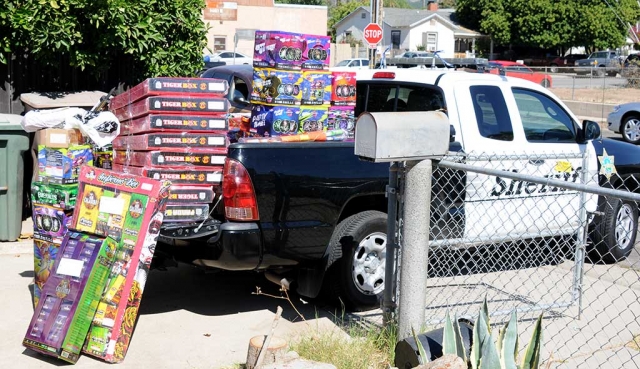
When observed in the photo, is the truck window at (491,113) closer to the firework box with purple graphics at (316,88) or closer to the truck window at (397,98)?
the truck window at (397,98)

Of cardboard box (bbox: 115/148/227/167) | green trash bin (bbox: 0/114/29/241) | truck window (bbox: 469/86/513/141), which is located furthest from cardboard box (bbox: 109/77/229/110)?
green trash bin (bbox: 0/114/29/241)

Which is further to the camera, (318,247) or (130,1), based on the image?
(130,1)

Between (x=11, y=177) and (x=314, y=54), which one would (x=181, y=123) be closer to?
(x=314, y=54)

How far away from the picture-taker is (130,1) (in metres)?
8.97

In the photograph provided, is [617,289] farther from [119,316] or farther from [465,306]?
[119,316]

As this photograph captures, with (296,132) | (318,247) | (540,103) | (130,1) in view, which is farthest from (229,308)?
(130,1)

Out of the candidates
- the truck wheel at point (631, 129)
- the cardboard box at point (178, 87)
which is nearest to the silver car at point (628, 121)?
the truck wheel at point (631, 129)

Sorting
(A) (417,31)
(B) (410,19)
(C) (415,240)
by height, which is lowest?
(C) (415,240)

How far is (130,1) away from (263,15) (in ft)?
156

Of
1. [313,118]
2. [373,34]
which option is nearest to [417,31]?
[373,34]

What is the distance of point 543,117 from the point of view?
25.0 ft

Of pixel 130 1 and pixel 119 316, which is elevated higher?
pixel 130 1

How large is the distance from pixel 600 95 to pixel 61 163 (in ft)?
99.7

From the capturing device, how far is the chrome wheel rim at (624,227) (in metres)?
8.36
